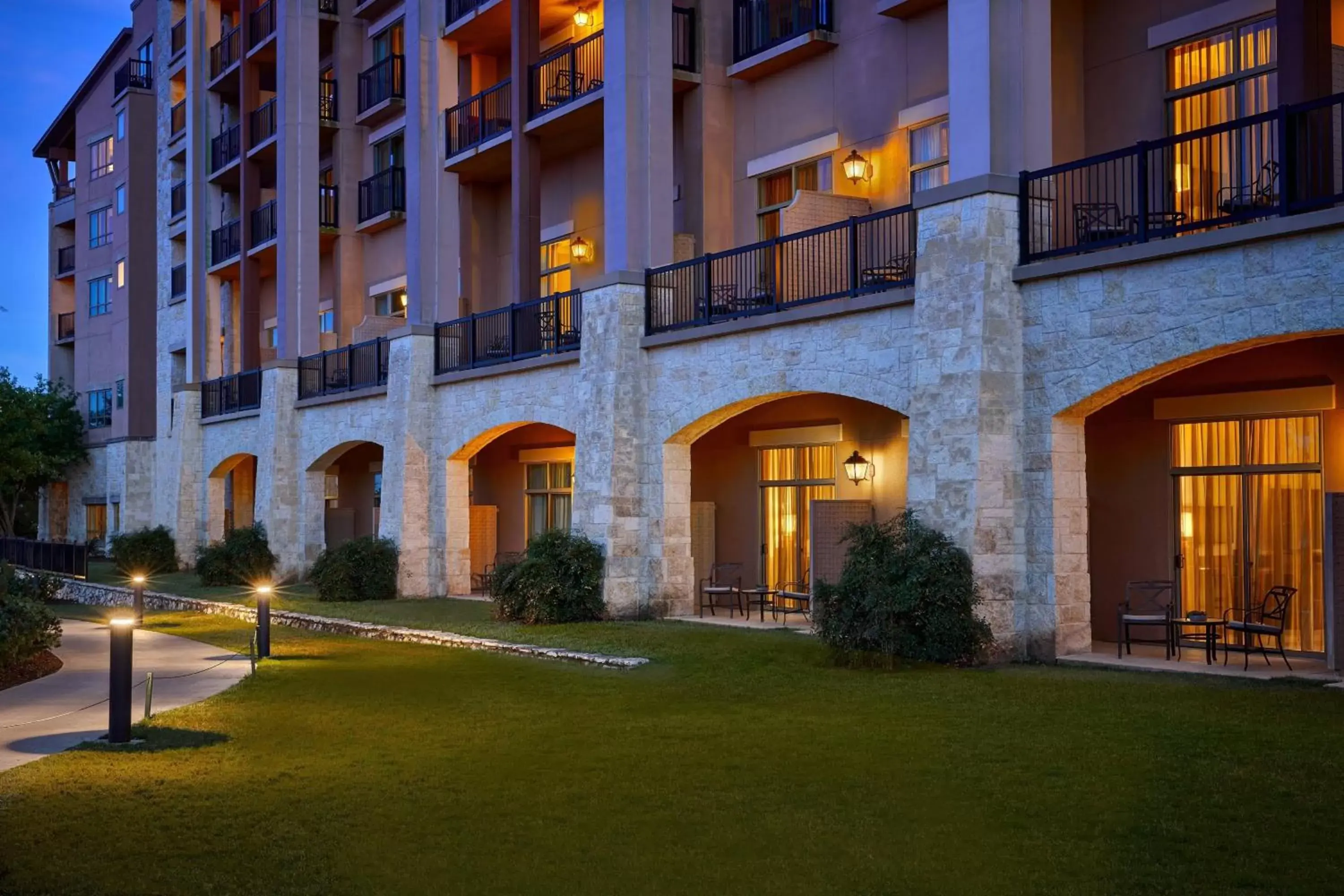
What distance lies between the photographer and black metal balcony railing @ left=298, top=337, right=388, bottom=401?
29.4m

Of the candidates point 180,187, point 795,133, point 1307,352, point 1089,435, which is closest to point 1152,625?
point 1089,435

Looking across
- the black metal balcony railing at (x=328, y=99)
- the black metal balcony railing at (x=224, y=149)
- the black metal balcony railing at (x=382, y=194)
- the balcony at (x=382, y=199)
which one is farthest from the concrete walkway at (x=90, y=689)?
the black metal balcony railing at (x=224, y=149)

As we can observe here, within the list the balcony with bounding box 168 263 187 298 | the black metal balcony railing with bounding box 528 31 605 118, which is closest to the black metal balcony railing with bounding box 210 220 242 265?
the balcony with bounding box 168 263 187 298

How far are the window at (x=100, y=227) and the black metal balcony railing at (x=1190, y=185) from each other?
1904 inches

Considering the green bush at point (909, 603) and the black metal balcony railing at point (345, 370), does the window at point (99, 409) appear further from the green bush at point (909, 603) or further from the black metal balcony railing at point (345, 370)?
the green bush at point (909, 603)

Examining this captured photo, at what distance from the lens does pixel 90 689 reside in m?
14.3

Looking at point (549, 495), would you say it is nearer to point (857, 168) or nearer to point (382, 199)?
point (382, 199)

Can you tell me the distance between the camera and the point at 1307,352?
48.6ft

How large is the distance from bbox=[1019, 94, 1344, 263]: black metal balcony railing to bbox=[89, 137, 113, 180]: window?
4843 cm

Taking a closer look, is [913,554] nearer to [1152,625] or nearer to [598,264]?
[1152,625]

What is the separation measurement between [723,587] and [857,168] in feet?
23.4

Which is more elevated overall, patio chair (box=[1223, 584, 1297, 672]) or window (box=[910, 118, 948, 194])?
window (box=[910, 118, 948, 194])

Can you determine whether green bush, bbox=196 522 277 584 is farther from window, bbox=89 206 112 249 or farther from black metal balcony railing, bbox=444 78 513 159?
window, bbox=89 206 112 249

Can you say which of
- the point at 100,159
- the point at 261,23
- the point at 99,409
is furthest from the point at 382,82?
the point at 99,409
